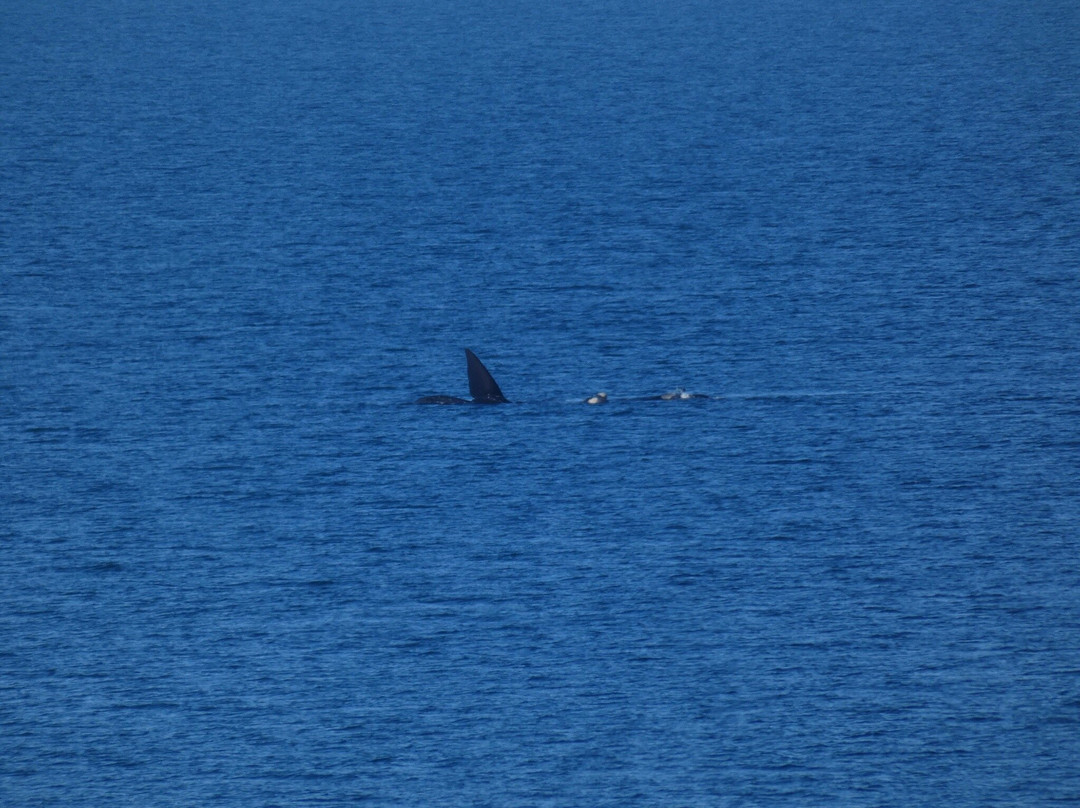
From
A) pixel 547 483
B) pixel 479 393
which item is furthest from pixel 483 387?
pixel 547 483

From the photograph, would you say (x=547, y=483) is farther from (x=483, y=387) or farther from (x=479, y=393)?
(x=479, y=393)

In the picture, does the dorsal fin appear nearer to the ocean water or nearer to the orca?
the orca

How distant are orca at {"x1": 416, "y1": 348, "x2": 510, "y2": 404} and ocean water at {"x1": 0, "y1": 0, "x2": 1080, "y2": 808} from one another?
0.76 m

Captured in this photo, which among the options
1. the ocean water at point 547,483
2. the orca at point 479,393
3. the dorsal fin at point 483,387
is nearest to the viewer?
the ocean water at point 547,483

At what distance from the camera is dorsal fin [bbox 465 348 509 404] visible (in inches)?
2426

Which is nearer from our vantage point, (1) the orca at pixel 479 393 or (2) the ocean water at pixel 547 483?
(2) the ocean water at pixel 547 483

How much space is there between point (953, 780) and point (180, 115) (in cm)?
10686

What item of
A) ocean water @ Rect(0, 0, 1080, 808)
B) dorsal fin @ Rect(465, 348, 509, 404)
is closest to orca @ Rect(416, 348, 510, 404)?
dorsal fin @ Rect(465, 348, 509, 404)

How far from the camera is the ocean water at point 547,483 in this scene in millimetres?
41125

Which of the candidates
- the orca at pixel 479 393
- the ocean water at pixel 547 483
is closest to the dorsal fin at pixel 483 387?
the orca at pixel 479 393

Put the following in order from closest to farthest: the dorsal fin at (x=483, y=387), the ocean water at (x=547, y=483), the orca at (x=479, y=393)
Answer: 1. the ocean water at (x=547, y=483)
2. the dorsal fin at (x=483, y=387)
3. the orca at (x=479, y=393)

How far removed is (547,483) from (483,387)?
25.3 feet

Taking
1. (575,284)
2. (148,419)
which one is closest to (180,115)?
(575,284)

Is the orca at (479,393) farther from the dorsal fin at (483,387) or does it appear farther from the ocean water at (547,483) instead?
the ocean water at (547,483)
